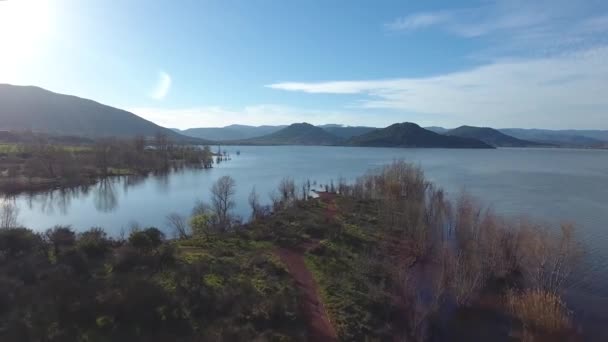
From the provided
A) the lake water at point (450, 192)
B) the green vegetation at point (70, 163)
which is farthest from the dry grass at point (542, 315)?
the green vegetation at point (70, 163)

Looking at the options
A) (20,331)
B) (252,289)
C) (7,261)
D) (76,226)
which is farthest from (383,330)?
(76,226)

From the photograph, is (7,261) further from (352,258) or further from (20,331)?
(352,258)

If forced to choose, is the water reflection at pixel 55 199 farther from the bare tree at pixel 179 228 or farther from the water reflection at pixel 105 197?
the bare tree at pixel 179 228

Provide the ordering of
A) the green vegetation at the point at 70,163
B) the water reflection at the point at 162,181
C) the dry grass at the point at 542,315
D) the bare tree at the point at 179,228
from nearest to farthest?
the dry grass at the point at 542,315, the bare tree at the point at 179,228, the water reflection at the point at 162,181, the green vegetation at the point at 70,163

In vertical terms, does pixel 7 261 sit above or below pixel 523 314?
above

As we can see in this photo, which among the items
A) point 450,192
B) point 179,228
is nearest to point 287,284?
point 179,228

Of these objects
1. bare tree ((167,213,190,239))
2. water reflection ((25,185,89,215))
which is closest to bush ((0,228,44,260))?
bare tree ((167,213,190,239))

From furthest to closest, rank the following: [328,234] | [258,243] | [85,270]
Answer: [328,234], [258,243], [85,270]
